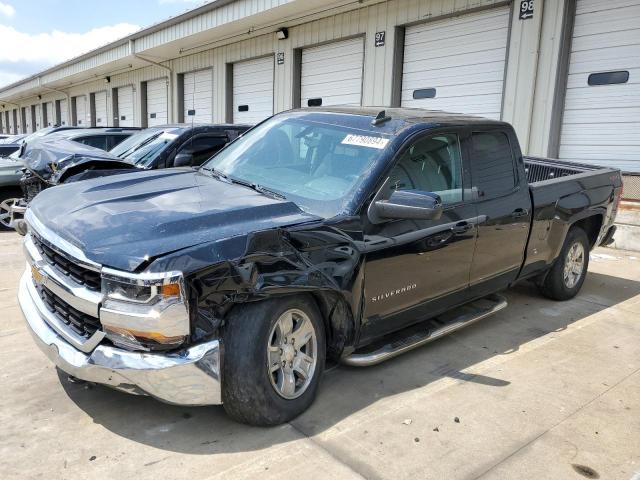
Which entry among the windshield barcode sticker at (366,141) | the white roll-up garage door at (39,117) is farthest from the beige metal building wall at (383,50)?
the white roll-up garage door at (39,117)

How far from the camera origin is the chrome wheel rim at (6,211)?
8.70m

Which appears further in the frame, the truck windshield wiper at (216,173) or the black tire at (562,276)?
the black tire at (562,276)

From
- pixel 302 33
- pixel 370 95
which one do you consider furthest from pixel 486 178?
pixel 302 33

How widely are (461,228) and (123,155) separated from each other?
5.77 m

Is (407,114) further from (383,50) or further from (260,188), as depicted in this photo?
(383,50)

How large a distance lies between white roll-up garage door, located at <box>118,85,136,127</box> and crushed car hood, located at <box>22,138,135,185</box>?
17.4m

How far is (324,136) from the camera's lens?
12.7 feet

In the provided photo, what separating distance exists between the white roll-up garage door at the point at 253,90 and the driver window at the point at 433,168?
11553 millimetres

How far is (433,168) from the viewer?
3.84 meters

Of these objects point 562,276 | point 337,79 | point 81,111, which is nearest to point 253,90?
point 337,79

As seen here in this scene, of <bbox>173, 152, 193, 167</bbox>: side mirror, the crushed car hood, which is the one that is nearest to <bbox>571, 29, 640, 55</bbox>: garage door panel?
<bbox>173, 152, 193, 167</bbox>: side mirror

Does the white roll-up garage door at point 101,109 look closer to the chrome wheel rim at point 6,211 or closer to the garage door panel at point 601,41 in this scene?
the chrome wheel rim at point 6,211

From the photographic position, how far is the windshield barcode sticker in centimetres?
354

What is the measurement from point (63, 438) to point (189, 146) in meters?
5.36
